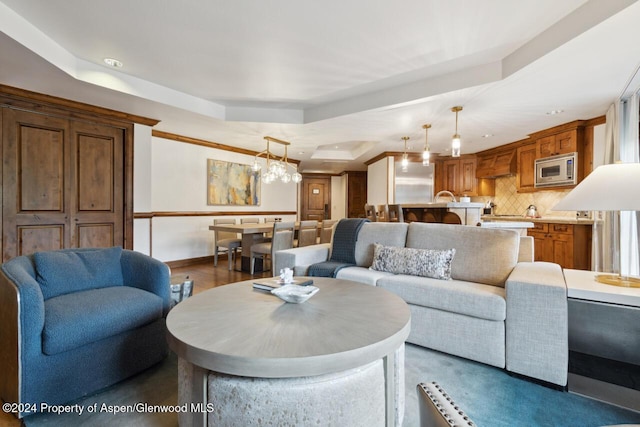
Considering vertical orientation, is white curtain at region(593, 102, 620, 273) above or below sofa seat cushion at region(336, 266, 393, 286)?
above

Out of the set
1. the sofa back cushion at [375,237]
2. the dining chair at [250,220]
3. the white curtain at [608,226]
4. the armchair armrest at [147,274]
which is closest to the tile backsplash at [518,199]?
the white curtain at [608,226]

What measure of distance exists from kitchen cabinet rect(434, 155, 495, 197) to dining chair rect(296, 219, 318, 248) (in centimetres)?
389

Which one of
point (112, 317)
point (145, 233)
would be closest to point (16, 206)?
point (145, 233)

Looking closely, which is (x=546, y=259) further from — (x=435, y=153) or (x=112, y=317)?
(x=112, y=317)

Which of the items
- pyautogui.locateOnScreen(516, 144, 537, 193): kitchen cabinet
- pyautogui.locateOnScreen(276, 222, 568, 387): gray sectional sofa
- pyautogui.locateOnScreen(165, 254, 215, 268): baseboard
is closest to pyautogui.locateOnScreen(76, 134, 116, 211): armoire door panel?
pyautogui.locateOnScreen(165, 254, 215, 268): baseboard

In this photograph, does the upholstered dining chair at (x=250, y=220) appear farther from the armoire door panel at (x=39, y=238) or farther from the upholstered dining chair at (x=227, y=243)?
the armoire door panel at (x=39, y=238)

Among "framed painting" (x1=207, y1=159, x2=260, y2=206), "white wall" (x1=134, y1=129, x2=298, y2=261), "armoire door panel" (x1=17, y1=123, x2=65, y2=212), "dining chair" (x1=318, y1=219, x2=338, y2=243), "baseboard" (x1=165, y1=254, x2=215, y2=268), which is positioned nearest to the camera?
"armoire door panel" (x1=17, y1=123, x2=65, y2=212)

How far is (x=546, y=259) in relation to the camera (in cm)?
461

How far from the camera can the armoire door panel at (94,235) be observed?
3928mm

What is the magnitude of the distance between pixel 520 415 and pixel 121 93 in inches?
181

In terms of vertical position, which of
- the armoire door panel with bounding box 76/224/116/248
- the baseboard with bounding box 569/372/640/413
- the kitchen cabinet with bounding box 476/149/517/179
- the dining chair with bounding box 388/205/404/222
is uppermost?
the kitchen cabinet with bounding box 476/149/517/179

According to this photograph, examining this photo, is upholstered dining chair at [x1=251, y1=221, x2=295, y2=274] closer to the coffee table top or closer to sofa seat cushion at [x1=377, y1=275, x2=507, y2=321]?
sofa seat cushion at [x1=377, y1=275, x2=507, y2=321]

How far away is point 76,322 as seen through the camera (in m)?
1.57

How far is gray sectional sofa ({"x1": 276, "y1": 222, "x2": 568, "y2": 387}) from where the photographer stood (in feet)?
5.82
